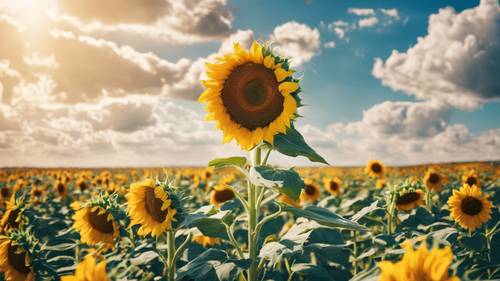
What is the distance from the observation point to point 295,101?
298cm

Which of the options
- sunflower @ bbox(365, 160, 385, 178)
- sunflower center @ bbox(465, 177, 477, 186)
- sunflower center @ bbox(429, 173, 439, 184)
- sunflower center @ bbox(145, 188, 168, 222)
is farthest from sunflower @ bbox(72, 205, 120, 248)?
sunflower @ bbox(365, 160, 385, 178)

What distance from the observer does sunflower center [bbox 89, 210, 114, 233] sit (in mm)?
4039

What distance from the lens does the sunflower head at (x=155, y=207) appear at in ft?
11.1

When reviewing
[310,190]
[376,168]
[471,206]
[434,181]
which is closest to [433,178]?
[434,181]

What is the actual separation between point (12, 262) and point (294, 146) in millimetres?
2646

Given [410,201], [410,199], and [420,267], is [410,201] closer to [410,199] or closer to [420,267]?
[410,199]

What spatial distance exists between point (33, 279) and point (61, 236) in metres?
1.29

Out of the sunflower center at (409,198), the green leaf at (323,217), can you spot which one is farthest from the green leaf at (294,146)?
the sunflower center at (409,198)

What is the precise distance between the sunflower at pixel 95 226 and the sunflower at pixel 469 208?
12.3 ft

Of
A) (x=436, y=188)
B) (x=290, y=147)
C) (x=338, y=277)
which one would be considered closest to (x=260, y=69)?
(x=290, y=147)

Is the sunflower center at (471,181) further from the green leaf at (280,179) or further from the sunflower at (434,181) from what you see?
the green leaf at (280,179)

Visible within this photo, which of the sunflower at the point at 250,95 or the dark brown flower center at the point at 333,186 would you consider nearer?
the sunflower at the point at 250,95

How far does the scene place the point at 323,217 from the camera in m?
2.89

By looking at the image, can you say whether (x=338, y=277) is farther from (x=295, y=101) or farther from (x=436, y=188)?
(x=436, y=188)
